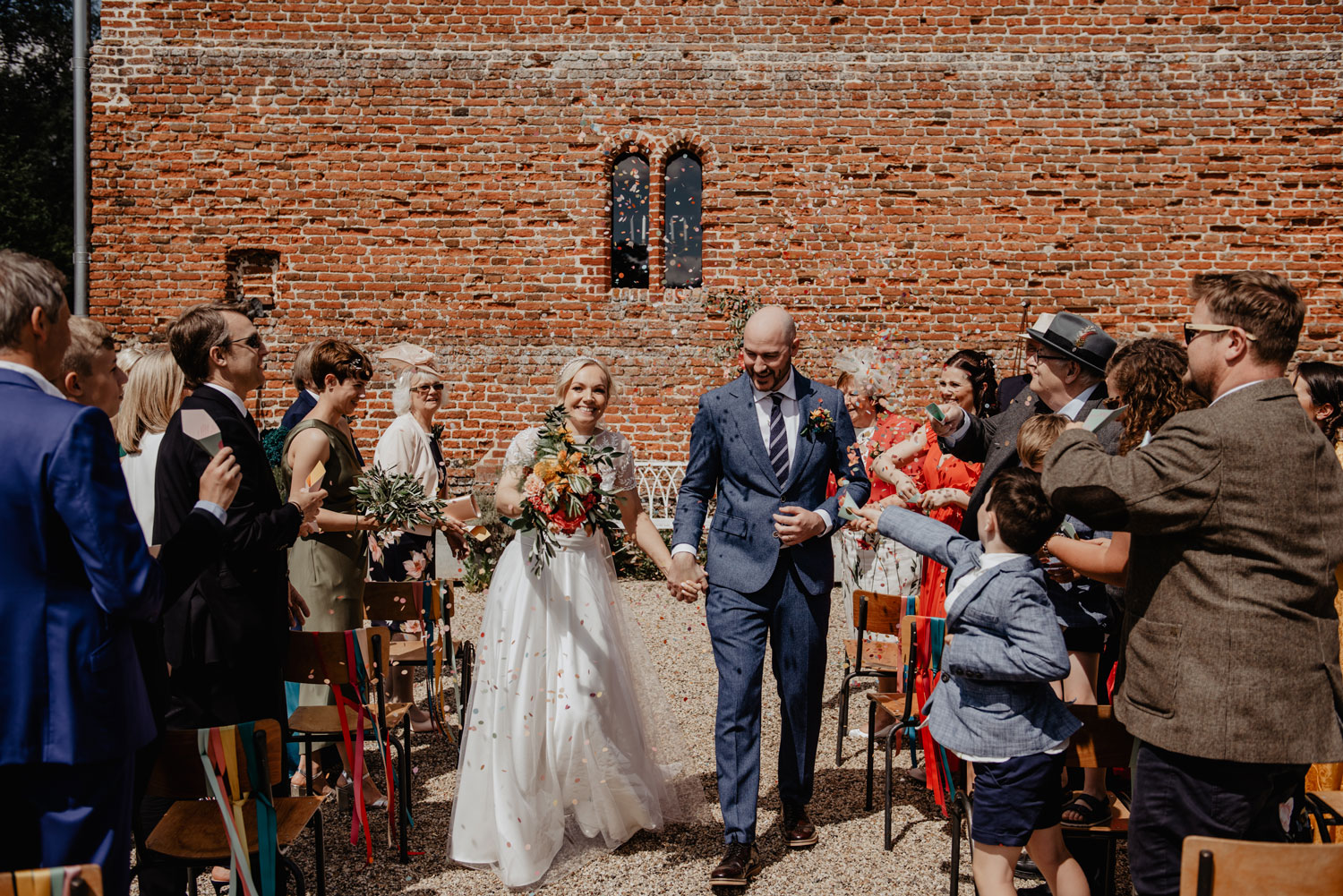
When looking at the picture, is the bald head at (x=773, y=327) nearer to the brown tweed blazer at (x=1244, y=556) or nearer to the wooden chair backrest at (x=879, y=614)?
the wooden chair backrest at (x=879, y=614)

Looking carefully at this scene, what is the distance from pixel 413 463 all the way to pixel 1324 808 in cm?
470

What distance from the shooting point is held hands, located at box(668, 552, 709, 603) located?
399cm

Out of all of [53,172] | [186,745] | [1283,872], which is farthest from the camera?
[53,172]

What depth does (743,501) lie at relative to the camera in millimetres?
4117

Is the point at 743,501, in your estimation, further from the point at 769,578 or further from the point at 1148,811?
the point at 1148,811

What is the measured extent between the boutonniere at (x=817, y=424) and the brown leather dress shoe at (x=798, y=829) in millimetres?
1686

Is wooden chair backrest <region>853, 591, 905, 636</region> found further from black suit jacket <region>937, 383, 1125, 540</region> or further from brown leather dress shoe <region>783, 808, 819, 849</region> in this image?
brown leather dress shoe <region>783, 808, 819, 849</region>

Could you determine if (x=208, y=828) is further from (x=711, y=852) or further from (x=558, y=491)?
(x=711, y=852)

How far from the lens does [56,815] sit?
2189mm

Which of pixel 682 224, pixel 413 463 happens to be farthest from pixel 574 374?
pixel 682 224

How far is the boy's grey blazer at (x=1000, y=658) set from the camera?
2871 mm

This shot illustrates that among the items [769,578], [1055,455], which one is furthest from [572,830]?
[1055,455]

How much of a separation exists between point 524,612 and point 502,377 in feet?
22.5

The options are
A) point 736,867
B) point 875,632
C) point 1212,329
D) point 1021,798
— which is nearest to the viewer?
point 1212,329
